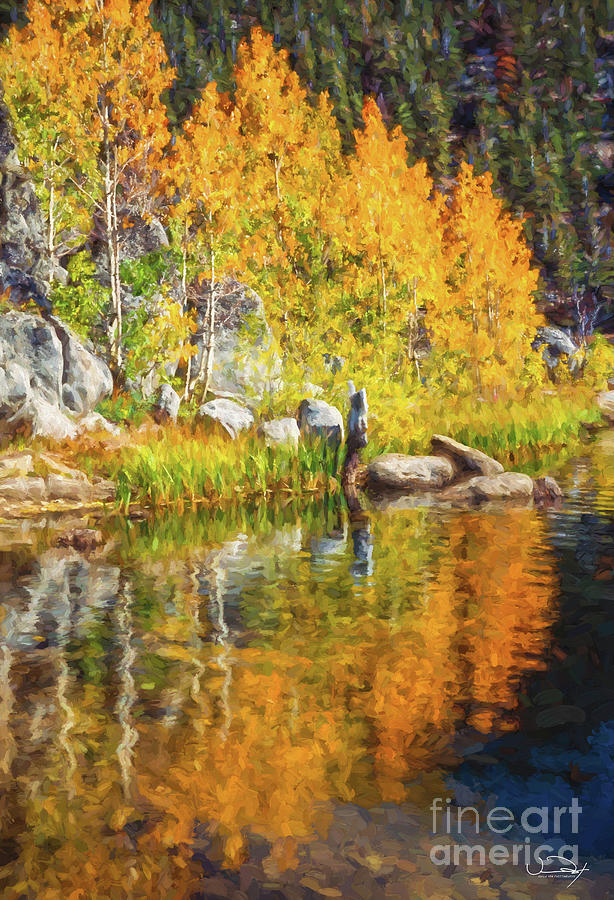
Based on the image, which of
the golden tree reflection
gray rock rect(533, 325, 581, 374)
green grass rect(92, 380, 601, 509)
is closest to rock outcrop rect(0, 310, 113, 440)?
green grass rect(92, 380, 601, 509)

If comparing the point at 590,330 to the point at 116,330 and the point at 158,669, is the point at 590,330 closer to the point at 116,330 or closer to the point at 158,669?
the point at 116,330

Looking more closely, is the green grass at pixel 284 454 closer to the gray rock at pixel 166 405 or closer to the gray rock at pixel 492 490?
the gray rock at pixel 166 405

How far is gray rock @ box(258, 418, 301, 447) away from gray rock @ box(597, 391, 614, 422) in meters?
17.1

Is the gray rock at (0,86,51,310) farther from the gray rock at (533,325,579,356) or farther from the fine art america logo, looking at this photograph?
the gray rock at (533,325,579,356)

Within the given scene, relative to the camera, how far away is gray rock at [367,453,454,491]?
16531 millimetres

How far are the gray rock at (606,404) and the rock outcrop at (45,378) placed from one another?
1900cm

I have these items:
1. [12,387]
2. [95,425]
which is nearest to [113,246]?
[95,425]

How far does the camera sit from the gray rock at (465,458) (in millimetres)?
16812

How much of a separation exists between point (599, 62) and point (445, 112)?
1144 centimetres

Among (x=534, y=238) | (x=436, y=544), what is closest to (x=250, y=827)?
(x=436, y=544)

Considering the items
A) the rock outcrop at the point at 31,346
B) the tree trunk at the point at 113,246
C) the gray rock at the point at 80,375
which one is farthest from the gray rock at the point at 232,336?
the rock outcrop at the point at 31,346

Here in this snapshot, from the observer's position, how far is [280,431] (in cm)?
1781

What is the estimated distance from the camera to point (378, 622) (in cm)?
728

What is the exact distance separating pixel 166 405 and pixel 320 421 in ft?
14.4
